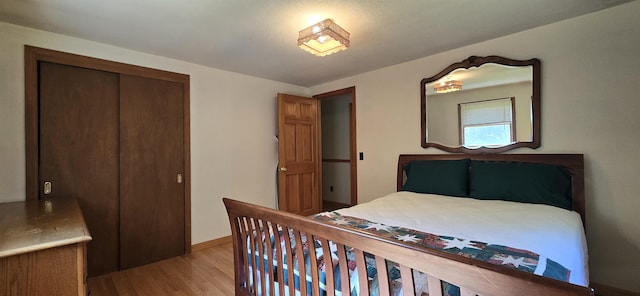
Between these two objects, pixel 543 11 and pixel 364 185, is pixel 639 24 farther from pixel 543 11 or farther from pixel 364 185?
→ pixel 364 185

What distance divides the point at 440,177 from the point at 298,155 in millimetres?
2010

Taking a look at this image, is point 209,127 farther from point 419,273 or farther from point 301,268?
point 419,273

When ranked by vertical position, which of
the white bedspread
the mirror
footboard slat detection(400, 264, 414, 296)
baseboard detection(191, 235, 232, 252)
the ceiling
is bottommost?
baseboard detection(191, 235, 232, 252)

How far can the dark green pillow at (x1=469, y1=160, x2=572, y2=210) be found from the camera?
201cm

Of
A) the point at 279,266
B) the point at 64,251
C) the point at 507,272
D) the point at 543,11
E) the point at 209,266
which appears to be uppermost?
the point at 543,11

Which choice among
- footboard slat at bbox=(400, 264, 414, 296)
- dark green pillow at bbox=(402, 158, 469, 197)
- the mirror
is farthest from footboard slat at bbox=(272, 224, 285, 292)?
the mirror

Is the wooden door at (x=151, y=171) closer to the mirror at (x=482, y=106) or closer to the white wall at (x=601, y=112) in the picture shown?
the mirror at (x=482, y=106)

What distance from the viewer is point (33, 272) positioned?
1.08 m

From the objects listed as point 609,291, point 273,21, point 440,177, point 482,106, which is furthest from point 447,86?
point 609,291

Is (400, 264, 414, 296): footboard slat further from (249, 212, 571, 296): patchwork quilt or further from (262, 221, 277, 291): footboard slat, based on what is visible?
(262, 221, 277, 291): footboard slat

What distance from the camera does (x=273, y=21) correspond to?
2031mm

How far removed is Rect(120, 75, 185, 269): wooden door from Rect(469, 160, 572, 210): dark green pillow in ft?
9.94

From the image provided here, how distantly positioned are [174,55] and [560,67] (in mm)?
3608

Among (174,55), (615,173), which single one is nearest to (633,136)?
(615,173)
